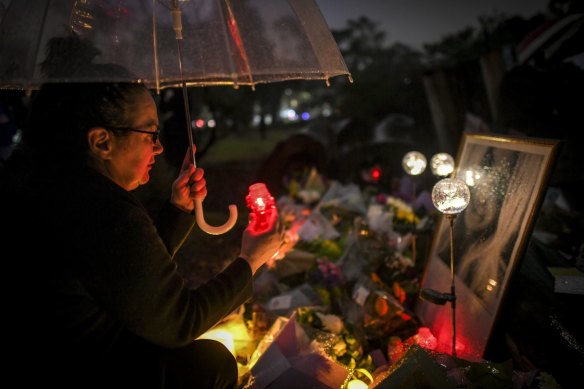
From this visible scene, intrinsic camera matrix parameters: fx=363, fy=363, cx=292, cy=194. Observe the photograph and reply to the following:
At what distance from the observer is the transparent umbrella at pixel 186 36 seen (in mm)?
1807

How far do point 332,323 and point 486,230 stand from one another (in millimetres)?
1468

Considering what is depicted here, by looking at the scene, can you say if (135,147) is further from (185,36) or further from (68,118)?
(185,36)

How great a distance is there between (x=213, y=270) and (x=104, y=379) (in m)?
3.29

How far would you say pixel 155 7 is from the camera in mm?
2018

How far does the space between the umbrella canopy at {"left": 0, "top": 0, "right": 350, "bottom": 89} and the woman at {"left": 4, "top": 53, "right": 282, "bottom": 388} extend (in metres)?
0.33

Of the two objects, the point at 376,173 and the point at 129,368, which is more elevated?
the point at 376,173

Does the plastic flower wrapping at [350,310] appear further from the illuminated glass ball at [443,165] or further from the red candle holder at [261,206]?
the illuminated glass ball at [443,165]

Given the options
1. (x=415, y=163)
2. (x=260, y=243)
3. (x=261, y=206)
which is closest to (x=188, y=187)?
(x=261, y=206)

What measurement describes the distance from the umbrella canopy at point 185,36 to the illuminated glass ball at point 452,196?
1.05 m

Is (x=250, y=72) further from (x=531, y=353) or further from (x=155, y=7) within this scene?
(x=531, y=353)

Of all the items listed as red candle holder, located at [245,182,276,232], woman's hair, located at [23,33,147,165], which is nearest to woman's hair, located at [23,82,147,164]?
woman's hair, located at [23,33,147,165]

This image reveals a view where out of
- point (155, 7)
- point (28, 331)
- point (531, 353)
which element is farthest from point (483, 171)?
point (28, 331)

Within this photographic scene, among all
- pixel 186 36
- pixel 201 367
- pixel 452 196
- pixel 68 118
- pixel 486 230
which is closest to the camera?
pixel 68 118

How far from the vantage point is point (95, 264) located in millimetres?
1417
